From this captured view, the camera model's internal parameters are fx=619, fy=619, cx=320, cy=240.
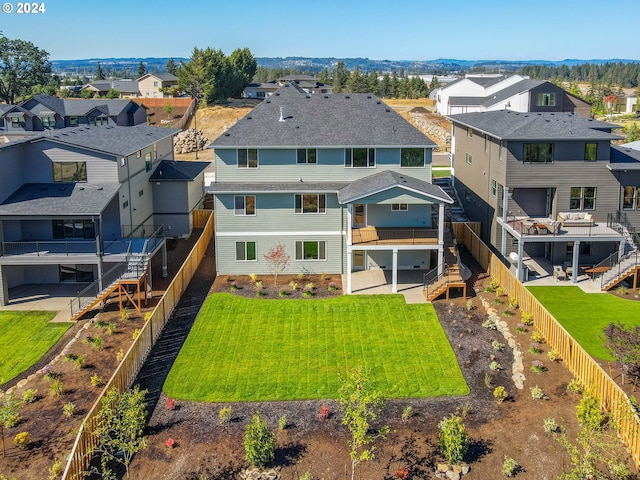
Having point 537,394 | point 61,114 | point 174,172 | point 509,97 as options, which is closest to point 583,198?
point 537,394

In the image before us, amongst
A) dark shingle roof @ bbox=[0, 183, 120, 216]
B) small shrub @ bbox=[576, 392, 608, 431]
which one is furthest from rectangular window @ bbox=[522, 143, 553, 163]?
dark shingle roof @ bbox=[0, 183, 120, 216]

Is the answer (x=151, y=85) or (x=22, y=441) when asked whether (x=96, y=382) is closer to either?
(x=22, y=441)

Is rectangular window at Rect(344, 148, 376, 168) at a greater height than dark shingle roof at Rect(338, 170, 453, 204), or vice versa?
rectangular window at Rect(344, 148, 376, 168)

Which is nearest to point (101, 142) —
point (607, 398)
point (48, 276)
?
point (48, 276)

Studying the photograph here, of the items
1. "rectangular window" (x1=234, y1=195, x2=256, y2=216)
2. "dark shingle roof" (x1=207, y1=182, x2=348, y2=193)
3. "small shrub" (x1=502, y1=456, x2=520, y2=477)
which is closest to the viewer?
"small shrub" (x1=502, y1=456, x2=520, y2=477)

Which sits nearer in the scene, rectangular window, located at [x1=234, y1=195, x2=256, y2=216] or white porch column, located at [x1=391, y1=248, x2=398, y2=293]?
white porch column, located at [x1=391, y1=248, x2=398, y2=293]

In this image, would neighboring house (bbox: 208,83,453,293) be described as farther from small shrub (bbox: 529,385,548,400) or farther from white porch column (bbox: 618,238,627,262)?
small shrub (bbox: 529,385,548,400)

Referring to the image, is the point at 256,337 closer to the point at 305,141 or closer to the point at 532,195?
the point at 305,141

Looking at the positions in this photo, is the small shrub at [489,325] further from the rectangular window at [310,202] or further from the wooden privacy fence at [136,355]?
the wooden privacy fence at [136,355]
